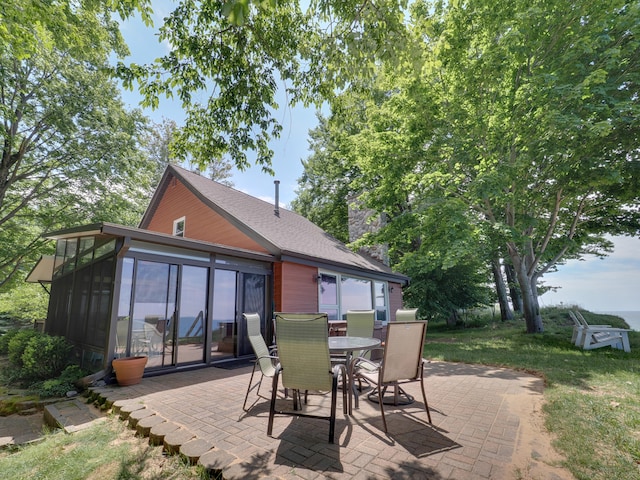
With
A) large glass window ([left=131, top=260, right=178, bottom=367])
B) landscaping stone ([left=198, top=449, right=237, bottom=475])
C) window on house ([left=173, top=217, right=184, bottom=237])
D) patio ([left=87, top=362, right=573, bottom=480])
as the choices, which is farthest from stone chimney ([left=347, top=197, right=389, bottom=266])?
landscaping stone ([left=198, top=449, right=237, bottom=475])

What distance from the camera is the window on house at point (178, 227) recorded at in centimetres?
1079

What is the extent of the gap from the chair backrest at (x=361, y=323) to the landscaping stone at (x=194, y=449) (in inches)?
125

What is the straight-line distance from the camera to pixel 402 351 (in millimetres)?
3385

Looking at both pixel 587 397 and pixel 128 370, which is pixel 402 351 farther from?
pixel 128 370

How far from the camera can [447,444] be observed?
280 centimetres

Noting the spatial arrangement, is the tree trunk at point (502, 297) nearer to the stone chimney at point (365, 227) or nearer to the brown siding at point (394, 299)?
the brown siding at point (394, 299)

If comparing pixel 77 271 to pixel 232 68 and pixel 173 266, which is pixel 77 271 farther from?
pixel 232 68

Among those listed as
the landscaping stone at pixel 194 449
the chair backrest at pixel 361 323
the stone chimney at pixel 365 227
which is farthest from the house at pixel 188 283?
the stone chimney at pixel 365 227

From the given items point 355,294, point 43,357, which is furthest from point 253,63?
point 355,294

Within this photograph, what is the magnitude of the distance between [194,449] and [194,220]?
870cm

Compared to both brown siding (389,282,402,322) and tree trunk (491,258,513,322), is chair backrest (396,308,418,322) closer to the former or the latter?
brown siding (389,282,402,322)

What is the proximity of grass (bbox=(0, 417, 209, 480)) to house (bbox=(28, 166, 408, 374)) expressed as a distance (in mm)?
2120

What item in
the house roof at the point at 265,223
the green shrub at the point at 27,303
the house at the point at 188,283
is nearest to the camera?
the house at the point at 188,283

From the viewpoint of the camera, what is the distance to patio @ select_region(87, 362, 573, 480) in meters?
2.37
